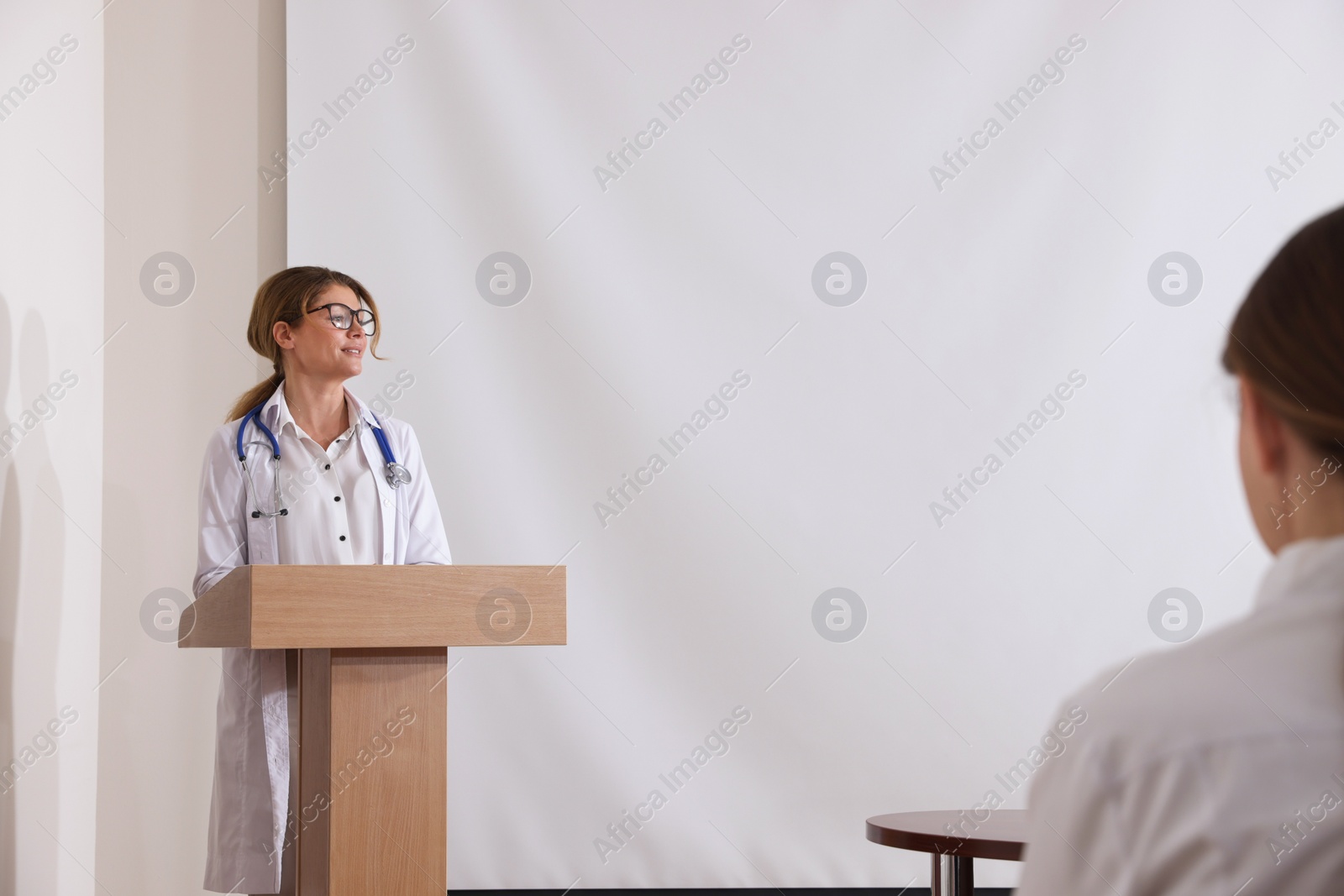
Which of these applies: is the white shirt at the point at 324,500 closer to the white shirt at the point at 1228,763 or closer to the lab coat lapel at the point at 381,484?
the lab coat lapel at the point at 381,484

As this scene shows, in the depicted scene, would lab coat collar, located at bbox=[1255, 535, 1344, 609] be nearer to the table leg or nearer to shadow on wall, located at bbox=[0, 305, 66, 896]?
the table leg

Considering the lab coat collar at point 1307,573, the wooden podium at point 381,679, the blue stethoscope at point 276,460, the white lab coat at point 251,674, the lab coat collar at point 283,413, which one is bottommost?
the lab coat collar at point 1307,573

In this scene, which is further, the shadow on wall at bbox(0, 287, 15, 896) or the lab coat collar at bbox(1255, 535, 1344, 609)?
the shadow on wall at bbox(0, 287, 15, 896)

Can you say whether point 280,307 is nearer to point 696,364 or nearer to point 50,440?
point 50,440

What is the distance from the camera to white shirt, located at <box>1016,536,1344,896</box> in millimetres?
525

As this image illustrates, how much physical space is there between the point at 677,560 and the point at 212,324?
55.8 inches

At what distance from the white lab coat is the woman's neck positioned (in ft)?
0.17

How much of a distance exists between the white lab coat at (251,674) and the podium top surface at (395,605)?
67 cm

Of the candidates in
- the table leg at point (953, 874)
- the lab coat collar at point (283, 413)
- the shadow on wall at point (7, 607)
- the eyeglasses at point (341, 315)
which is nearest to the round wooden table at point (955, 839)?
the table leg at point (953, 874)

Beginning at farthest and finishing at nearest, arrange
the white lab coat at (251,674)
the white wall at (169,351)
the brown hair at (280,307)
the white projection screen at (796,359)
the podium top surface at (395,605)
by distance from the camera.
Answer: the white projection screen at (796,359)
the white wall at (169,351)
the brown hair at (280,307)
the white lab coat at (251,674)
the podium top surface at (395,605)

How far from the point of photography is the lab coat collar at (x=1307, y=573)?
55cm

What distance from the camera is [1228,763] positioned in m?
0.53

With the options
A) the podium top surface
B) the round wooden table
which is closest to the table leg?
the round wooden table

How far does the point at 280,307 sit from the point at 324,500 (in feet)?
1.33
